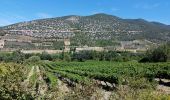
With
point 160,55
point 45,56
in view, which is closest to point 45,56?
point 45,56

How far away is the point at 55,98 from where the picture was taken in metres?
17.2

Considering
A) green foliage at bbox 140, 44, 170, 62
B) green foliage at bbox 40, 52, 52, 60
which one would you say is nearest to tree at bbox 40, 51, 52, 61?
green foliage at bbox 40, 52, 52, 60

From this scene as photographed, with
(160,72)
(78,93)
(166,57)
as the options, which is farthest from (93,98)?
(166,57)

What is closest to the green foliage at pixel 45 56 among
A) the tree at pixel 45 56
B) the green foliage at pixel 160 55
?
the tree at pixel 45 56

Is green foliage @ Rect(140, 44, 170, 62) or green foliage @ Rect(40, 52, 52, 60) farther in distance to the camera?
green foliage @ Rect(40, 52, 52, 60)

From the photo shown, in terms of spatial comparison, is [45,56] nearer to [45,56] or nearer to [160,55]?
[45,56]

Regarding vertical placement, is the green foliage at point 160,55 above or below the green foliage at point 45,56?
above

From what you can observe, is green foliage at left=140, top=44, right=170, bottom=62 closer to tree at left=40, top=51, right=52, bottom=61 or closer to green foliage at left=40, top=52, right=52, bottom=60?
tree at left=40, top=51, right=52, bottom=61

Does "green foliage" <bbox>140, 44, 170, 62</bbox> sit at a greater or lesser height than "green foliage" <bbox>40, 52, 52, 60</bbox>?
greater

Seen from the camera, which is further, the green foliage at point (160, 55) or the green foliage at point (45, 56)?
the green foliage at point (45, 56)

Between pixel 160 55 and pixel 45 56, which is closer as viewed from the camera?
pixel 160 55

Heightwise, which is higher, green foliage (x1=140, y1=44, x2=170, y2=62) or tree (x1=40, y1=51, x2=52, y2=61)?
green foliage (x1=140, y1=44, x2=170, y2=62)

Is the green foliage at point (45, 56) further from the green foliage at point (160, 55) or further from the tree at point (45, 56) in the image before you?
the green foliage at point (160, 55)

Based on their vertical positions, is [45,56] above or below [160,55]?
below
